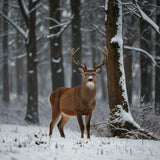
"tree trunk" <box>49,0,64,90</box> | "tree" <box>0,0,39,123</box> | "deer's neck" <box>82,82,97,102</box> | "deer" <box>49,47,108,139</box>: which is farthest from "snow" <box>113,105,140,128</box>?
"tree" <box>0,0,39,123</box>

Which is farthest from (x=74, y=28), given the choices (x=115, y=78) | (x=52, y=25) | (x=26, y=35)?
(x=115, y=78)

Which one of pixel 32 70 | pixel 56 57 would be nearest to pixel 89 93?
pixel 56 57

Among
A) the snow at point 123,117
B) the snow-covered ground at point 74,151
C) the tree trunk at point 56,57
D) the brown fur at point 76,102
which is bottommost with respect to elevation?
the snow-covered ground at point 74,151

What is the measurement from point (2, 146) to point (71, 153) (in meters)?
1.42

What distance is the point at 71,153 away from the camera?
4758 mm

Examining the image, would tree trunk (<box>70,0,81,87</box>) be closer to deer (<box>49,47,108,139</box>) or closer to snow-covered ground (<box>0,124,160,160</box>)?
deer (<box>49,47,108,139</box>)

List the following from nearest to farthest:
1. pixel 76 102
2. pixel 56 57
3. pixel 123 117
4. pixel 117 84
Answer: pixel 76 102 < pixel 123 117 < pixel 117 84 < pixel 56 57

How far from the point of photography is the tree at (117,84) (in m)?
6.87

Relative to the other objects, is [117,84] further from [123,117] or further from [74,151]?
[74,151]

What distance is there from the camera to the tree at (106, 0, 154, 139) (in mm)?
6871

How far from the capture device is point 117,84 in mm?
7117

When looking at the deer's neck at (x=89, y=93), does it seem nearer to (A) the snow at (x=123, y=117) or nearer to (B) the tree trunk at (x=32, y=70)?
(A) the snow at (x=123, y=117)

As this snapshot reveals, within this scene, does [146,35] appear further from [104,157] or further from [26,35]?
[104,157]

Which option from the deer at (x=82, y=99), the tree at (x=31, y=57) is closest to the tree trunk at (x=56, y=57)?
the tree at (x=31, y=57)
